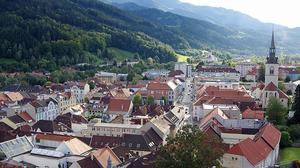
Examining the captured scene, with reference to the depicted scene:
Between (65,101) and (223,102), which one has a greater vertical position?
(223,102)

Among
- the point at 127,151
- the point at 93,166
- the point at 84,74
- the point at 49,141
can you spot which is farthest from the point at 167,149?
the point at 84,74

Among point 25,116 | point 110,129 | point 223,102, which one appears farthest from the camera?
point 223,102

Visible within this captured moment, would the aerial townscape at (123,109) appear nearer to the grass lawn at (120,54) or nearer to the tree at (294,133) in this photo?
the tree at (294,133)

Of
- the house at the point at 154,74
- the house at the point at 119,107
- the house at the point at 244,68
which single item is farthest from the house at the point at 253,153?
the house at the point at 244,68

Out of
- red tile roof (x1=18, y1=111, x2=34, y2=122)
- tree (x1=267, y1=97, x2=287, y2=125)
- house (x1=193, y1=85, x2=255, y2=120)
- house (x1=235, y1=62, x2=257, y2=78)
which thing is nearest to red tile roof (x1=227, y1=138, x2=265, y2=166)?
tree (x1=267, y1=97, x2=287, y2=125)

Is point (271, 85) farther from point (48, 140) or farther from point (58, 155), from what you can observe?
point (58, 155)

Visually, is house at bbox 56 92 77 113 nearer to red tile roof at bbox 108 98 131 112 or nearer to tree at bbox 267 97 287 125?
red tile roof at bbox 108 98 131 112

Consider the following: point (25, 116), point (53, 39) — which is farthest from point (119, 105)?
point (53, 39)
